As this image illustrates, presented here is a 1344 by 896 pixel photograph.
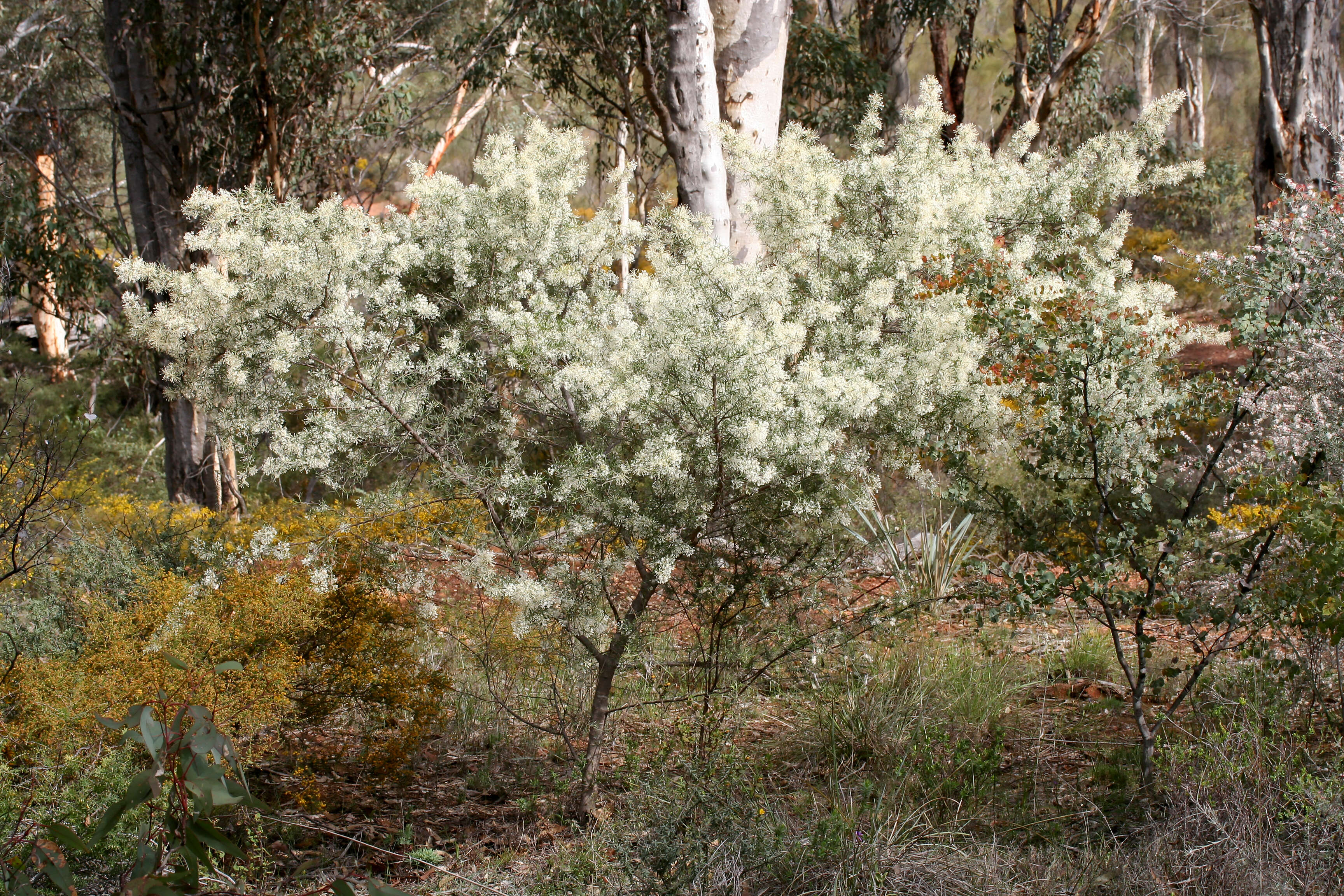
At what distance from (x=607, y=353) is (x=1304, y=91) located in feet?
20.5

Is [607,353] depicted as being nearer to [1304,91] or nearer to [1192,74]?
[1304,91]

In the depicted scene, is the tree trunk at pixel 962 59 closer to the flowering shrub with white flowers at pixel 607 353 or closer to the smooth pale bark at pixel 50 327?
the flowering shrub with white flowers at pixel 607 353

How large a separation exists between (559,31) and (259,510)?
5045 mm

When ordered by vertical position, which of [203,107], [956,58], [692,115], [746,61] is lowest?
[692,115]

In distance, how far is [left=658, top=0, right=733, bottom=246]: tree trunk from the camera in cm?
499

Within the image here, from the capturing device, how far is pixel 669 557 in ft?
9.71

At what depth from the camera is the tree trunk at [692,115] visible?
4992 millimetres

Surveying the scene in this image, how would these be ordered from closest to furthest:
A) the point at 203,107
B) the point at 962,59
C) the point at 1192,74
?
the point at 203,107 < the point at 962,59 < the point at 1192,74

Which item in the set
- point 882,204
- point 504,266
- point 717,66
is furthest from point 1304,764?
point 717,66

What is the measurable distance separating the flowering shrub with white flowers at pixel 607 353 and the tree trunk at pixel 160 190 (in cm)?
362

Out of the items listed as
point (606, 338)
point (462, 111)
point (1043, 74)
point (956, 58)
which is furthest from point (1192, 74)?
point (606, 338)

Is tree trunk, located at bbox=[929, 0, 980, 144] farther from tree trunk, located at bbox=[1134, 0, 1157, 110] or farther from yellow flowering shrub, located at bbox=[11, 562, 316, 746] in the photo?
yellow flowering shrub, located at bbox=[11, 562, 316, 746]

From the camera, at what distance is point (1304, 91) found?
6.84 metres

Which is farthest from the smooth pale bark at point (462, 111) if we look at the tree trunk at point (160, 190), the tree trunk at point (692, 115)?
the tree trunk at point (692, 115)
